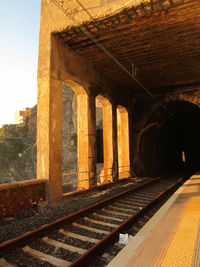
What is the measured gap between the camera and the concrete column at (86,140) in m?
10.7

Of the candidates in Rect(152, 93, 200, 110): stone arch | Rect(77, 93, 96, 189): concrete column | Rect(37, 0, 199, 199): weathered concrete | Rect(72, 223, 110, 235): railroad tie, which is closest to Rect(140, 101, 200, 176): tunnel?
Rect(152, 93, 200, 110): stone arch

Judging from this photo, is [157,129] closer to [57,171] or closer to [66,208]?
[57,171]

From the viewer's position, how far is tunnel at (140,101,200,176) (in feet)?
55.2

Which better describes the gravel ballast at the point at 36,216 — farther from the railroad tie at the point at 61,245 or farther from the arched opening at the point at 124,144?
the arched opening at the point at 124,144

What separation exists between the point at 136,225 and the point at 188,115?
17.0 metres

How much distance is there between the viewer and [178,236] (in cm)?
309

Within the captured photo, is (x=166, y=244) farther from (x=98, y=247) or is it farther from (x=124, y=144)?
(x=124, y=144)

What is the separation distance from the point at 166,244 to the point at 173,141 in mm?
23127

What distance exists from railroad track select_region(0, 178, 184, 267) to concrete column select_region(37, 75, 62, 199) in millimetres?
2235

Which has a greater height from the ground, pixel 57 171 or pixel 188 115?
pixel 188 115

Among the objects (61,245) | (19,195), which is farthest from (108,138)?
(61,245)

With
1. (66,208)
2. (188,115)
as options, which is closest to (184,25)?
(66,208)

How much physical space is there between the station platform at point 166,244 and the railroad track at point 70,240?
0.86 metres

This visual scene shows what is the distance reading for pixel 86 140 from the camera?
35.4 ft
